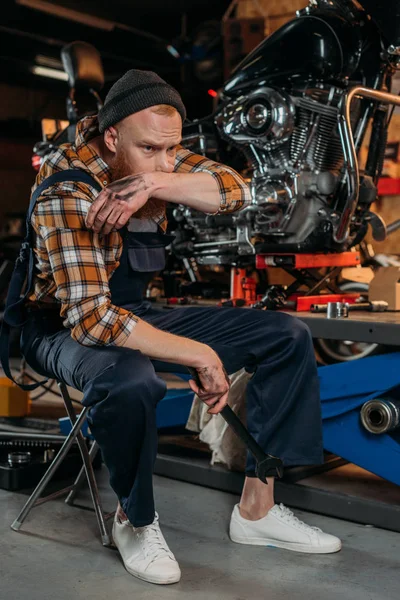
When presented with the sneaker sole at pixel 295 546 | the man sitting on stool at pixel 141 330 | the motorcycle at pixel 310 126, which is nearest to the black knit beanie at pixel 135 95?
the man sitting on stool at pixel 141 330

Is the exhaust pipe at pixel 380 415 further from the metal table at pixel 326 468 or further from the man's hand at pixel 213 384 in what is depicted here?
the man's hand at pixel 213 384

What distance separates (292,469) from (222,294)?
1.50 metres

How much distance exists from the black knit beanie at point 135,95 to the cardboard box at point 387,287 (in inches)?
55.5

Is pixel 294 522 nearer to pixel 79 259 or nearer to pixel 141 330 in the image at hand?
pixel 141 330

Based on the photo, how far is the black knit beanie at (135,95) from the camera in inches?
82.0

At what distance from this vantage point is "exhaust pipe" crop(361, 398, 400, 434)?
2.47 metres

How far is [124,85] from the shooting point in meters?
2.10

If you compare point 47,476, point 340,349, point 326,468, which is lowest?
point 326,468

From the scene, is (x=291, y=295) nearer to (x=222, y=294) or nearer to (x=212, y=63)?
(x=222, y=294)

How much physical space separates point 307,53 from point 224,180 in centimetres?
145

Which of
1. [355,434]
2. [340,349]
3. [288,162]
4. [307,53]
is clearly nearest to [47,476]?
[355,434]

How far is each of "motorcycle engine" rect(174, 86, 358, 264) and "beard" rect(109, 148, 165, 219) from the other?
1.34m

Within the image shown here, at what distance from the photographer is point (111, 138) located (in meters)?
2.15

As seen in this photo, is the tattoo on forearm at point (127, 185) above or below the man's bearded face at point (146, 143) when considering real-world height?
below
